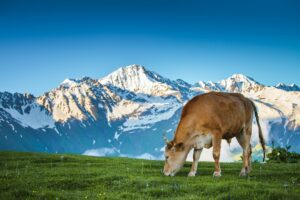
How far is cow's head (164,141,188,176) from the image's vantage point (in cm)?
2034

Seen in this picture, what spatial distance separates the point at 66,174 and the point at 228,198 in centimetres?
990

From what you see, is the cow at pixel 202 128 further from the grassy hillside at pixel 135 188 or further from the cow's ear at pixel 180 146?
the grassy hillside at pixel 135 188

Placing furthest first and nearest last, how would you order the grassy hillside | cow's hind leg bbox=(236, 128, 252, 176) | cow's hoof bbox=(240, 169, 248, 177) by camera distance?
1. cow's hind leg bbox=(236, 128, 252, 176)
2. cow's hoof bbox=(240, 169, 248, 177)
3. the grassy hillside

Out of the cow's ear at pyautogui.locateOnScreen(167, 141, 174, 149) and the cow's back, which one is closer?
the cow's back

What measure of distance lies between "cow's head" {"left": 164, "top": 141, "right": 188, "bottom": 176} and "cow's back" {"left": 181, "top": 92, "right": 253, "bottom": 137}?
3.86ft

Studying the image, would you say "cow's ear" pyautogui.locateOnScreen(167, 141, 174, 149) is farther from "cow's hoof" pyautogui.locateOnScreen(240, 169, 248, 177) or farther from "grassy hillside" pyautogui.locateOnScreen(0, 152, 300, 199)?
"cow's hoof" pyautogui.locateOnScreen(240, 169, 248, 177)

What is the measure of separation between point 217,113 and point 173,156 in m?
2.94

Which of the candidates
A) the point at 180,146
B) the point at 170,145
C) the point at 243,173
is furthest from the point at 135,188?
the point at 243,173

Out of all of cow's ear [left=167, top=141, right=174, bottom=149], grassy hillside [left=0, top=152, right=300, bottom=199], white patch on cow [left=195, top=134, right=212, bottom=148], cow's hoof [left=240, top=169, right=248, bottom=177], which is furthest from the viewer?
cow's hoof [left=240, top=169, right=248, bottom=177]

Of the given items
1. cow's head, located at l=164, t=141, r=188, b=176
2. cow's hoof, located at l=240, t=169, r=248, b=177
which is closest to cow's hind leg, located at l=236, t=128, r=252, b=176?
cow's hoof, located at l=240, t=169, r=248, b=177

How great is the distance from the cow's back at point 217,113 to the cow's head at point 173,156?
3.86 ft

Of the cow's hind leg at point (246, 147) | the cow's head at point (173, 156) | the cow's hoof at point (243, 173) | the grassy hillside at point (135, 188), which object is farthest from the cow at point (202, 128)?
the cow's hoof at point (243, 173)

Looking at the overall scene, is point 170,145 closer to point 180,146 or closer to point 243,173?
point 180,146

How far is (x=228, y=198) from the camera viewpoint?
47.4 ft
